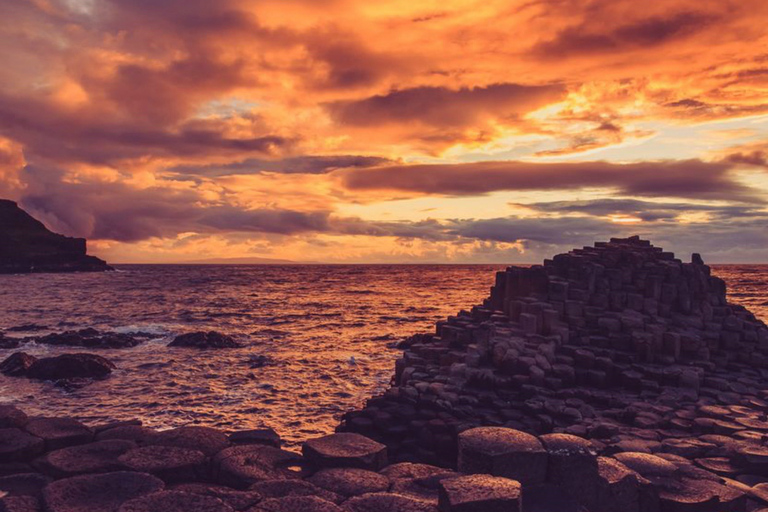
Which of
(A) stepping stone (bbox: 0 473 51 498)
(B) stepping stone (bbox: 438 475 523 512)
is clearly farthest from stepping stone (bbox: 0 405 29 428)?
(B) stepping stone (bbox: 438 475 523 512)

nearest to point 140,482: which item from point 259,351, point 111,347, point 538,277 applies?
point 538,277

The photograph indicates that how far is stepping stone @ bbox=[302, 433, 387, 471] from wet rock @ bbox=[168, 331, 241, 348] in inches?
863

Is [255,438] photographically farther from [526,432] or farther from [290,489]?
[526,432]

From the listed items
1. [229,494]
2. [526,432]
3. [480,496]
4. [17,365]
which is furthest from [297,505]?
[17,365]

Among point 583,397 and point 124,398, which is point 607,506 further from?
point 124,398

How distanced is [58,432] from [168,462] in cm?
311

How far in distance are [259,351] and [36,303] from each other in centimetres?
4144

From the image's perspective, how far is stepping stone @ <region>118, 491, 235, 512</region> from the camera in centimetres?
600

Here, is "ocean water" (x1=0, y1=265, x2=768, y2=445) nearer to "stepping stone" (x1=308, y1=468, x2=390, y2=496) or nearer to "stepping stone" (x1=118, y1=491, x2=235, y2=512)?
"stepping stone" (x1=308, y1=468, x2=390, y2=496)

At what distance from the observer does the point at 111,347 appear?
28922 millimetres

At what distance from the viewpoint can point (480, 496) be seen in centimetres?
595

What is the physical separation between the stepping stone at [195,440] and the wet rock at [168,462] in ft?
1.02

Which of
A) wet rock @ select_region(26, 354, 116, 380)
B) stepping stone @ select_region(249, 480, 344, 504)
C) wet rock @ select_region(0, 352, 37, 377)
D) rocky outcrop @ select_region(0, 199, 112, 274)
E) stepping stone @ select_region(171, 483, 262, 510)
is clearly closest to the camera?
stepping stone @ select_region(171, 483, 262, 510)

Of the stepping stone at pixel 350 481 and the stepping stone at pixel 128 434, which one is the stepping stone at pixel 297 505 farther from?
the stepping stone at pixel 128 434
